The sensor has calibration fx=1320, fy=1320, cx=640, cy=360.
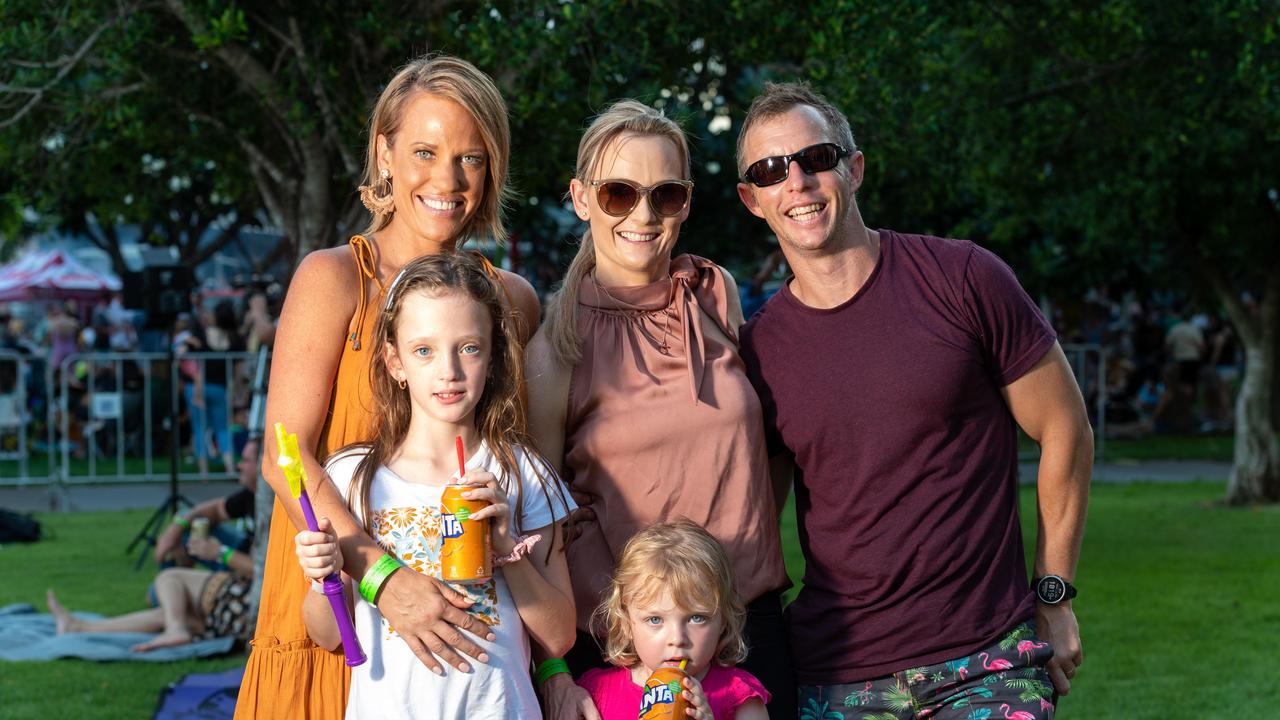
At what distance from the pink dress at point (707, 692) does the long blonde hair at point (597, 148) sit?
0.73 metres

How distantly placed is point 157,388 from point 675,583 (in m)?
15.6

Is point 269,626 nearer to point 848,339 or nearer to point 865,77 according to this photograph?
point 848,339

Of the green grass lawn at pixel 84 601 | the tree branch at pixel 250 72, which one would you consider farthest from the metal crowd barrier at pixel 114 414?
the tree branch at pixel 250 72

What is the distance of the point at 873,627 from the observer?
305cm

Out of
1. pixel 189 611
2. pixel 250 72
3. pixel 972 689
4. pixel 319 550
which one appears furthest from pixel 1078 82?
pixel 319 550

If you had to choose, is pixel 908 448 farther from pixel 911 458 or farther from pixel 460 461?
pixel 460 461

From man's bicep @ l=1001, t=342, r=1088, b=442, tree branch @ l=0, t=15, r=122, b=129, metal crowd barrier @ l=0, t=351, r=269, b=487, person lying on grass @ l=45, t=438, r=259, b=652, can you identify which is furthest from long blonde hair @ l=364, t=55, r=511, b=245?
metal crowd barrier @ l=0, t=351, r=269, b=487

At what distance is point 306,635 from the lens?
2.93m

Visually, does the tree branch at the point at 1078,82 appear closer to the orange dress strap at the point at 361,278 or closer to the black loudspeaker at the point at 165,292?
the black loudspeaker at the point at 165,292

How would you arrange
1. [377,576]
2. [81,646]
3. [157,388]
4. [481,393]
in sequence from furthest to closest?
[157,388] < [81,646] < [481,393] < [377,576]

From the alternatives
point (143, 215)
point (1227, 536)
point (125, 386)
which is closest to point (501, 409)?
point (143, 215)

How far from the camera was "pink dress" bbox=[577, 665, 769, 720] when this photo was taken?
9.57 feet

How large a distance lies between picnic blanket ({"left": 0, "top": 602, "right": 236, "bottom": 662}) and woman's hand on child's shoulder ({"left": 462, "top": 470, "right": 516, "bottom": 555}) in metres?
6.79

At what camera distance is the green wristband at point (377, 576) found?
265 centimetres
